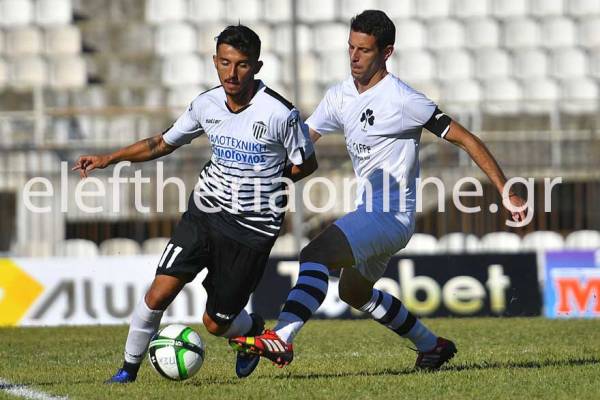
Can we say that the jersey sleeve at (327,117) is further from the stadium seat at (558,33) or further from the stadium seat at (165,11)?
the stadium seat at (165,11)

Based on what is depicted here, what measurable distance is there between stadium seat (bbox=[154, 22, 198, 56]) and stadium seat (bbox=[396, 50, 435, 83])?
3830mm

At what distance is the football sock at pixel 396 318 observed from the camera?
26.3 feet

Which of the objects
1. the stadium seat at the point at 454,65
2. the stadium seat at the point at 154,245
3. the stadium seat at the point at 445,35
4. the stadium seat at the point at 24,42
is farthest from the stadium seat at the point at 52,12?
the stadium seat at the point at 154,245

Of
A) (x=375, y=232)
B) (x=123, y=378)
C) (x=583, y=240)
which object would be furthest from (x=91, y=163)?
(x=583, y=240)

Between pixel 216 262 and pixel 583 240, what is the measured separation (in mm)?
9908

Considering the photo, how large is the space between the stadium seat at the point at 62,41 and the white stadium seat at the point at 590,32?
926 cm

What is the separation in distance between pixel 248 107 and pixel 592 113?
12.9 meters

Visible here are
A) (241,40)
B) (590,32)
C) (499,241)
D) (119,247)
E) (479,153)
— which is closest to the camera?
(241,40)

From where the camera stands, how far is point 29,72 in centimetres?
2183

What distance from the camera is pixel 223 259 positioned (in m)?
7.30

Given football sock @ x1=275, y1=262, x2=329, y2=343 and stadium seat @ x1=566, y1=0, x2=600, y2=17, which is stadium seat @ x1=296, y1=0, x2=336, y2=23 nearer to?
stadium seat @ x1=566, y1=0, x2=600, y2=17

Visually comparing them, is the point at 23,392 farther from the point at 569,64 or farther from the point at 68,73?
the point at 569,64

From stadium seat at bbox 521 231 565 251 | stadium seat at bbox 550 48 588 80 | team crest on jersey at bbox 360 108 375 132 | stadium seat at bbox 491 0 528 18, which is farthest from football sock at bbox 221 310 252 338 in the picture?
stadium seat at bbox 491 0 528 18

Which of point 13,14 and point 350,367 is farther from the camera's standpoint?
point 13,14
